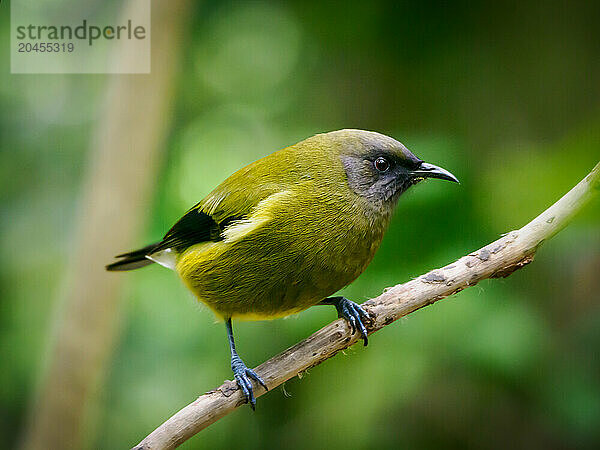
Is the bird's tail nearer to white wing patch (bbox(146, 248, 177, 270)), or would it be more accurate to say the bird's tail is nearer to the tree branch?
white wing patch (bbox(146, 248, 177, 270))

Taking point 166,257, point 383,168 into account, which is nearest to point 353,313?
point 383,168

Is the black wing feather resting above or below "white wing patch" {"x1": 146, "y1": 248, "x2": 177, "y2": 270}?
above

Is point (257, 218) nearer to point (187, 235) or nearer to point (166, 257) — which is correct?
point (187, 235)

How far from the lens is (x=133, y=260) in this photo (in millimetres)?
2773

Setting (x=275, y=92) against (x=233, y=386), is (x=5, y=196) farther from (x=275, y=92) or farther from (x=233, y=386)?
(x=233, y=386)

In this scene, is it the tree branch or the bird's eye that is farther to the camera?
the bird's eye

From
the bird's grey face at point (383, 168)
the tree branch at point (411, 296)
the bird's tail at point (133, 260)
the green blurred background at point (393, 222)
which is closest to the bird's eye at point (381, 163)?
the bird's grey face at point (383, 168)

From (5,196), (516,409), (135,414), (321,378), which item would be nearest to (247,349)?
(321,378)

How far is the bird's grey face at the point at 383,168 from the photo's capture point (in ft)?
7.54

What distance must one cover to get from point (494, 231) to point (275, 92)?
78.0 inches

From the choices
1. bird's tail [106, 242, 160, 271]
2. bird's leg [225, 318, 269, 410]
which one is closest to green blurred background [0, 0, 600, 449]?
bird's tail [106, 242, 160, 271]
